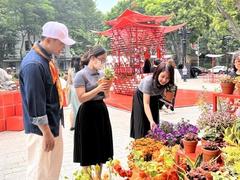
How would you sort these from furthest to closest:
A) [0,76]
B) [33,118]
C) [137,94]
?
1. [0,76]
2. [137,94]
3. [33,118]

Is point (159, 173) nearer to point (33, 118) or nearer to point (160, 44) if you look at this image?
point (33, 118)

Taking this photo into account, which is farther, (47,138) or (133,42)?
(133,42)

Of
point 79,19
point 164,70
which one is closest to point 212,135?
point 164,70

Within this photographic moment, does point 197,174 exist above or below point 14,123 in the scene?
above

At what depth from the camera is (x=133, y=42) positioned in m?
12.1

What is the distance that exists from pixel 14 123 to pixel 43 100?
4.73 meters

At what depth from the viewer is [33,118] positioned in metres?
2.61

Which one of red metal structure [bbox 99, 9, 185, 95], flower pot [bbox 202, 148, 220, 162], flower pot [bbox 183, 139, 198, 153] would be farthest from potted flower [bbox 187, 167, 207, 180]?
red metal structure [bbox 99, 9, 185, 95]

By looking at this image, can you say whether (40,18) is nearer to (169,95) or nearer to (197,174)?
(169,95)

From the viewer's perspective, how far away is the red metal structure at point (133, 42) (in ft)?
39.0

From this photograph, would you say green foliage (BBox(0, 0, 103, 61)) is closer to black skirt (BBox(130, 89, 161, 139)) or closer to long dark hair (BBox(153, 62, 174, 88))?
black skirt (BBox(130, 89, 161, 139))

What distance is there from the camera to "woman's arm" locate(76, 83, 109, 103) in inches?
125

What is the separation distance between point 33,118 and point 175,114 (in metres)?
6.76

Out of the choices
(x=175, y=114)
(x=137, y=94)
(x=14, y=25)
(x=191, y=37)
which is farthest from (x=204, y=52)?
(x=137, y=94)
